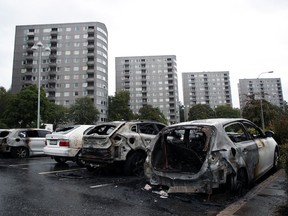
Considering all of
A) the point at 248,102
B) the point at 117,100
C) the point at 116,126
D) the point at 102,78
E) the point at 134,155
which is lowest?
the point at 134,155

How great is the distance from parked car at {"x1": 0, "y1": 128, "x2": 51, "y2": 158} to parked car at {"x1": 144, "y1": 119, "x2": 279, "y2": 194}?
932 centimetres

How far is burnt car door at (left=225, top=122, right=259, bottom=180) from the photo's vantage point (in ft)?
17.5

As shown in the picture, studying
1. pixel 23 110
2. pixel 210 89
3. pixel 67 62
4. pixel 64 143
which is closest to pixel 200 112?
pixel 67 62

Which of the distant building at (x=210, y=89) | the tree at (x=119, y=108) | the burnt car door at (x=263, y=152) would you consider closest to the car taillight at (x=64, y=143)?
the burnt car door at (x=263, y=152)

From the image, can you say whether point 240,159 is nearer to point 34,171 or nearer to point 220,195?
point 220,195

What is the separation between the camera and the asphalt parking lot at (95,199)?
4.34 metres

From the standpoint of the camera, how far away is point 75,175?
777 cm

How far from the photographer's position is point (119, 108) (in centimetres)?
7150

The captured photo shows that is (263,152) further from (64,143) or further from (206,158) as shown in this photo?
(64,143)

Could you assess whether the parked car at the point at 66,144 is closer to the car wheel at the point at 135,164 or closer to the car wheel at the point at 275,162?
the car wheel at the point at 135,164

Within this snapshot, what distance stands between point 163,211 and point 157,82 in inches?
3853

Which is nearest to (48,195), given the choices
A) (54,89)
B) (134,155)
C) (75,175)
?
(75,175)

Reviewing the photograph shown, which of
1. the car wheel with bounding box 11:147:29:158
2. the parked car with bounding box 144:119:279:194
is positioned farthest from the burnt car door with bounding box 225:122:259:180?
the car wheel with bounding box 11:147:29:158

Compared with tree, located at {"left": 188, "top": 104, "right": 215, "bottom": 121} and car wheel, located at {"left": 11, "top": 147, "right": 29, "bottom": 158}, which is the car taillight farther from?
tree, located at {"left": 188, "top": 104, "right": 215, "bottom": 121}
